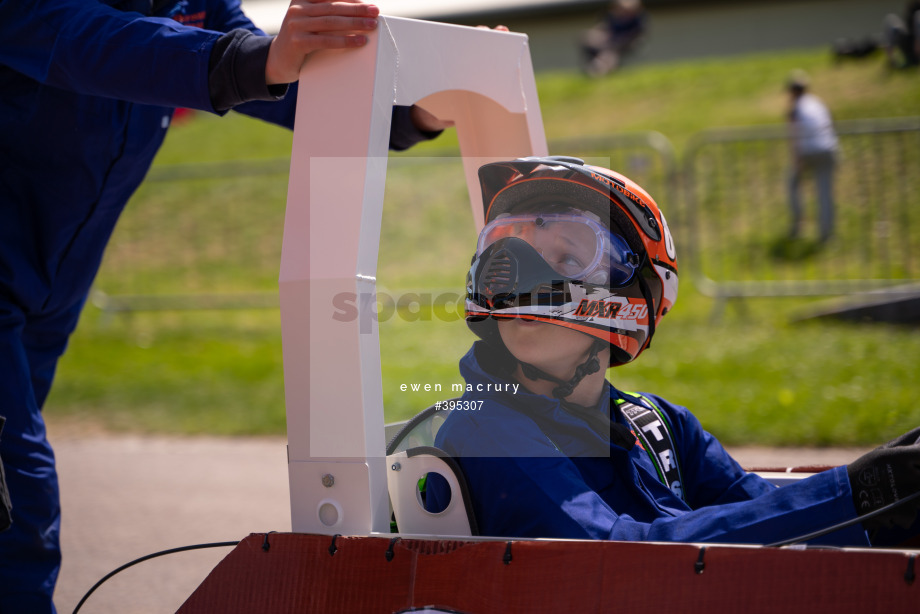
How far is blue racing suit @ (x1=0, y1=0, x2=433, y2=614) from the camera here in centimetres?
191

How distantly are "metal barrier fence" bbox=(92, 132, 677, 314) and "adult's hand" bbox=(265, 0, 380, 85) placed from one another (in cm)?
636

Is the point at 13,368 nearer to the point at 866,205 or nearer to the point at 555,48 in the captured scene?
the point at 866,205

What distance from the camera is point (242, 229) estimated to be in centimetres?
968

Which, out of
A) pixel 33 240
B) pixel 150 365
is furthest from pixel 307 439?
pixel 150 365

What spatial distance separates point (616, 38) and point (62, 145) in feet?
61.1

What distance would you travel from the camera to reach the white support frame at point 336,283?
5.83 feet

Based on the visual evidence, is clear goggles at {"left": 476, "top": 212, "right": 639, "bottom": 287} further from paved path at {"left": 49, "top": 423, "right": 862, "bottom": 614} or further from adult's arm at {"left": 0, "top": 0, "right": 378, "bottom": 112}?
paved path at {"left": 49, "top": 423, "right": 862, "bottom": 614}

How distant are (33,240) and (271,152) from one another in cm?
1544

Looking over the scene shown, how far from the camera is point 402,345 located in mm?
3072

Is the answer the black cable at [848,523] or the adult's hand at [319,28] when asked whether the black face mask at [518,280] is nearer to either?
the adult's hand at [319,28]

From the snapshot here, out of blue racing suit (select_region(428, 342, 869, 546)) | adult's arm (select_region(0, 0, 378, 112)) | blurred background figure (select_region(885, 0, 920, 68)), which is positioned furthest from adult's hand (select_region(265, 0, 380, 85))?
blurred background figure (select_region(885, 0, 920, 68))

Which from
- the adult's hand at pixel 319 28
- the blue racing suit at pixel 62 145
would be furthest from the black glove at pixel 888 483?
the blue racing suit at pixel 62 145

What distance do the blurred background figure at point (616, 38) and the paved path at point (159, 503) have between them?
15443mm

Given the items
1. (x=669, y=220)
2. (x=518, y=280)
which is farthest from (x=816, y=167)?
(x=518, y=280)
